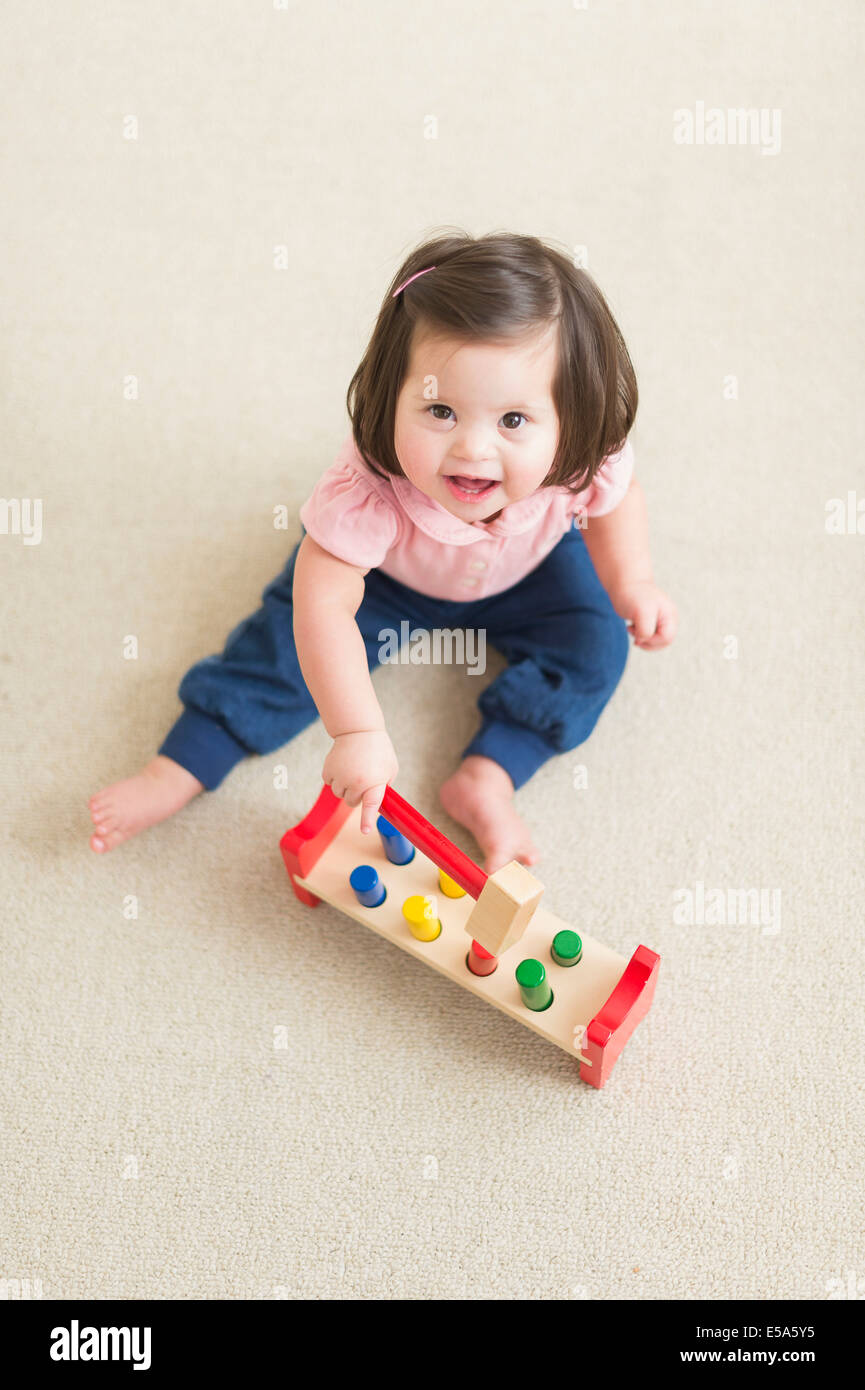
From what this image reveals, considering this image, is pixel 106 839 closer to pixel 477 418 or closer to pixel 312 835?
pixel 312 835

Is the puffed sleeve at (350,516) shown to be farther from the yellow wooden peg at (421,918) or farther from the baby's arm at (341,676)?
the yellow wooden peg at (421,918)

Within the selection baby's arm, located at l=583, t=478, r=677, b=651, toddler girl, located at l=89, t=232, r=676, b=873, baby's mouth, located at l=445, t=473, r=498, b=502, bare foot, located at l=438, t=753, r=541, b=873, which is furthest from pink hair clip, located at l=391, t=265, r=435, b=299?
bare foot, located at l=438, t=753, r=541, b=873

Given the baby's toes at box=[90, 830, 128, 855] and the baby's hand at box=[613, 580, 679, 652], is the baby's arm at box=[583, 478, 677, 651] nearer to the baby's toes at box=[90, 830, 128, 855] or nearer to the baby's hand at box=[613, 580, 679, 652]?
the baby's hand at box=[613, 580, 679, 652]

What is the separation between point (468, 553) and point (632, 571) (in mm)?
123

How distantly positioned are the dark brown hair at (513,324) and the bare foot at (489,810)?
0.86 feet

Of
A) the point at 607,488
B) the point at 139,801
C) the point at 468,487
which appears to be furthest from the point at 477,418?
the point at 139,801

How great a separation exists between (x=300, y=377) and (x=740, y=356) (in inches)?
17.2

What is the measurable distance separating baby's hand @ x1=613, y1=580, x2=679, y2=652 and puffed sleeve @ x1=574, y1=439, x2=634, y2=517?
63 millimetres

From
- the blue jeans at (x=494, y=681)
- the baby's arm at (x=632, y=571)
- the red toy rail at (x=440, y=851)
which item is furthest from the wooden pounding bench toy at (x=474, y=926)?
the baby's arm at (x=632, y=571)

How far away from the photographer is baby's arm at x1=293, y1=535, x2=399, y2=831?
2.34 ft

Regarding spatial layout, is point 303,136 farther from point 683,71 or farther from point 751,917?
point 751,917

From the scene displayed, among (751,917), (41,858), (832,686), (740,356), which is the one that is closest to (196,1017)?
(41,858)
